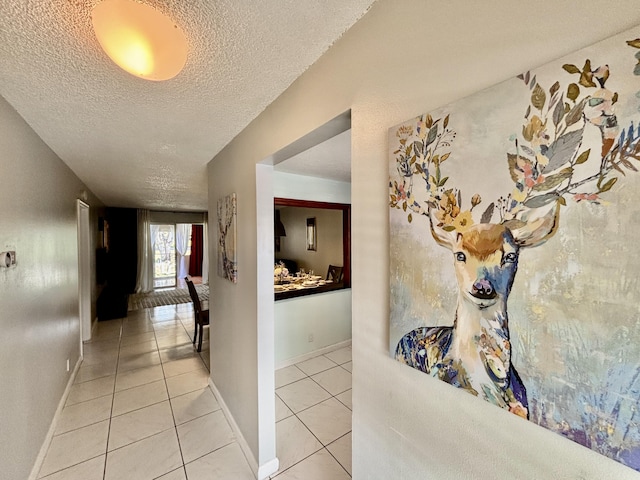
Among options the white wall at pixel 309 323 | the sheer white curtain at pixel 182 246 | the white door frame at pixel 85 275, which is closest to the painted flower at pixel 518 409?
the white wall at pixel 309 323

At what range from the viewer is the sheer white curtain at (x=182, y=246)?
8.39 meters

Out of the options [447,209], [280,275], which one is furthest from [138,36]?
[280,275]

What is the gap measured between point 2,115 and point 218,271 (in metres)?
1.59

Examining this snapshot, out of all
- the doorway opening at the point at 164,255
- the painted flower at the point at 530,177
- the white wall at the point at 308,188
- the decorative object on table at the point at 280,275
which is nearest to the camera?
the painted flower at the point at 530,177

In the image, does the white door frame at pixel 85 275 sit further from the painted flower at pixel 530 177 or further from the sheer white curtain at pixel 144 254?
the painted flower at pixel 530 177

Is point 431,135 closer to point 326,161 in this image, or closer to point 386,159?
point 386,159

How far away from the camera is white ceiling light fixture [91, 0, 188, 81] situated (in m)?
0.74

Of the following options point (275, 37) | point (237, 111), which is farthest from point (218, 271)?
point (275, 37)

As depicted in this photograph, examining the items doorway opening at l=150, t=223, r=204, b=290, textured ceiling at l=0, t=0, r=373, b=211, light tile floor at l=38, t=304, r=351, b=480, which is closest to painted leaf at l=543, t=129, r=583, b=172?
textured ceiling at l=0, t=0, r=373, b=211

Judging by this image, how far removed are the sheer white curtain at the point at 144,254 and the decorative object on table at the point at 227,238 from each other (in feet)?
19.5

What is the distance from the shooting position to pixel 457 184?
0.65m

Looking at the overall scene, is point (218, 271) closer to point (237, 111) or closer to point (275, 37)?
point (237, 111)

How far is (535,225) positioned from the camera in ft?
1.71

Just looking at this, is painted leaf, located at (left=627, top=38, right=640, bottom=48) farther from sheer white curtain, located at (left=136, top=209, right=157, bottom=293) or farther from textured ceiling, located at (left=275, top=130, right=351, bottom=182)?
sheer white curtain, located at (left=136, top=209, right=157, bottom=293)
